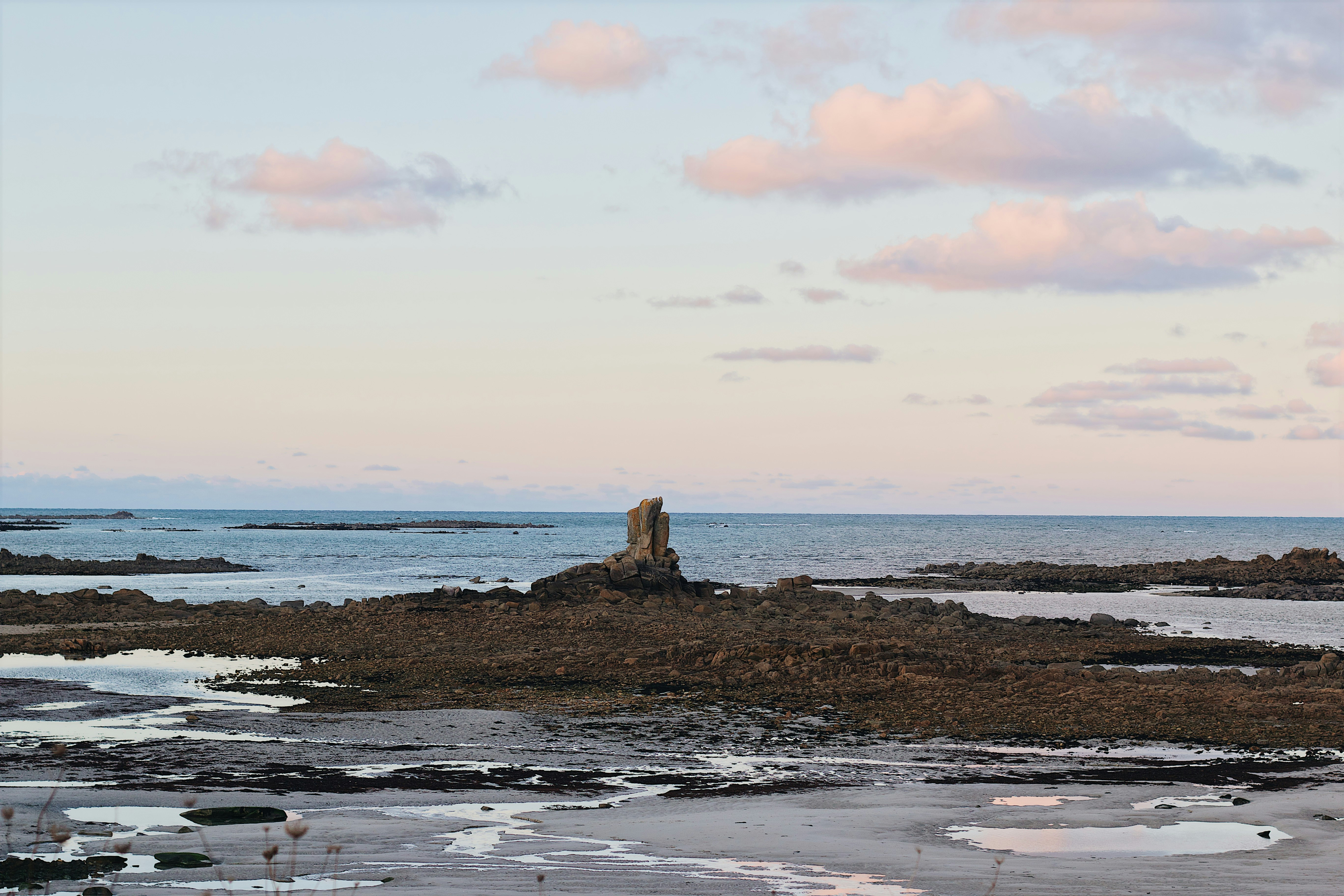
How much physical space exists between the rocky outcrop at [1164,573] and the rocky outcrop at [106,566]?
42.0 m

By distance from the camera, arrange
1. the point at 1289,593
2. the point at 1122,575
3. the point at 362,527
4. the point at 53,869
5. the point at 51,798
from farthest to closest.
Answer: the point at 362,527, the point at 1122,575, the point at 1289,593, the point at 53,869, the point at 51,798

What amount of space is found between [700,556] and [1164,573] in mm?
32889

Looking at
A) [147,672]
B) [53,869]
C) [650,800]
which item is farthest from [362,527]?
[53,869]

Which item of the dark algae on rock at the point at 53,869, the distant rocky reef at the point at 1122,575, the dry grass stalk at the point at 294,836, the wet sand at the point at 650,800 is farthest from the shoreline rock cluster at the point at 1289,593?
the dark algae on rock at the point at 53,869

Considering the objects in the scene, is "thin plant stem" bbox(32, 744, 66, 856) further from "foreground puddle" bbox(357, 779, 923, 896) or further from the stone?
the stone

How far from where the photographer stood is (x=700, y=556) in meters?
87.5

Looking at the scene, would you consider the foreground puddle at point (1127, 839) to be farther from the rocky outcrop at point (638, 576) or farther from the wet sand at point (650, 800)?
the rocky outcrop at point (638, 576)

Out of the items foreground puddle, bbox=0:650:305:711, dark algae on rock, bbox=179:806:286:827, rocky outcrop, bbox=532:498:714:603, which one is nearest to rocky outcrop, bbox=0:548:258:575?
rocky outcrop, bbox=532:498:714:603

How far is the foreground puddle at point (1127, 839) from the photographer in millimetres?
9125

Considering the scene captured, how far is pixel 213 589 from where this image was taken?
51531 millimetres

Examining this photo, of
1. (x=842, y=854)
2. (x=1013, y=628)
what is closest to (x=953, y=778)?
(x=842, y=854)

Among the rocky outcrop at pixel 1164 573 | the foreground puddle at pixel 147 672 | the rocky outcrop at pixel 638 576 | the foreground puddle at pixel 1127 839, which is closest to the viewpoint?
the foreground puddle at pixel 1127 839

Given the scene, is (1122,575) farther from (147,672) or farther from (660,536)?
(147,672)

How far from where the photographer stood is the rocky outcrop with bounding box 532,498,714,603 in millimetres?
37094
